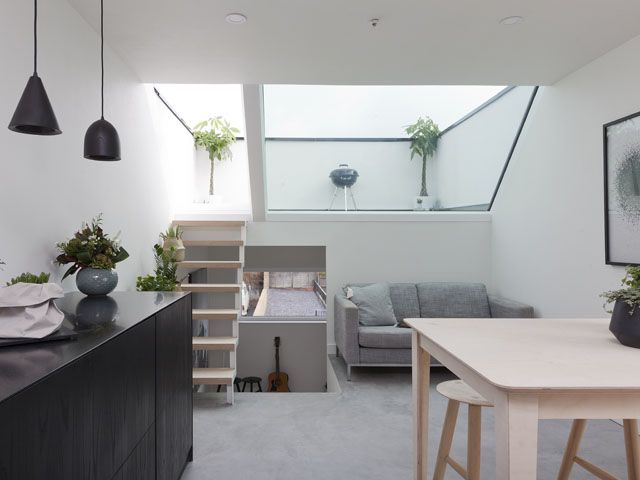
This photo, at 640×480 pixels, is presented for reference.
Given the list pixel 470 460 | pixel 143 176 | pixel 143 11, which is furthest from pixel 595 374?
pixel 143 176

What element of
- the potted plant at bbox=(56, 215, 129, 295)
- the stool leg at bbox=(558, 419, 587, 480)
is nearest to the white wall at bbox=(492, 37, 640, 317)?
the stool leg at bbox=(558, 419, 587, 480)

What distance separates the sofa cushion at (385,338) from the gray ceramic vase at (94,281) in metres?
2.53

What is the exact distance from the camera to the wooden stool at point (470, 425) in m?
1.86

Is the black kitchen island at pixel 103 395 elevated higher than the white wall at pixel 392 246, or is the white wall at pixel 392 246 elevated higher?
the white wall at pixel 392 246

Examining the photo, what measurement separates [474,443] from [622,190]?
2.30 m

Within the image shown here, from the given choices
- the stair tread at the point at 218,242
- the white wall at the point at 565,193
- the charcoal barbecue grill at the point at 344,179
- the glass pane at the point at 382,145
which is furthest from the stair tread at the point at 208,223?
the white wall at the point at 565,193

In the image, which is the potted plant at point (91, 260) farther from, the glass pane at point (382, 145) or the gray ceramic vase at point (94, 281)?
the glass pane at point (382, 145)

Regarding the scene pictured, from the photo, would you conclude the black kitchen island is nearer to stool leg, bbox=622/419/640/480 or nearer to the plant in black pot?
the plant in black pot

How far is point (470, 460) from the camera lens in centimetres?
190

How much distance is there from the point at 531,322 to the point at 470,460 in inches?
25.6

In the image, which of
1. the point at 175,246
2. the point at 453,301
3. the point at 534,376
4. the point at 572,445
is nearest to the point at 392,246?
the point at 453,301

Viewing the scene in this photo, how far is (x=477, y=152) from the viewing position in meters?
5.09

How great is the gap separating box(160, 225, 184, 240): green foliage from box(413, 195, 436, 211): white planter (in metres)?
2.64

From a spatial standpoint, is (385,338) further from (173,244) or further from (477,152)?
(477,152)
